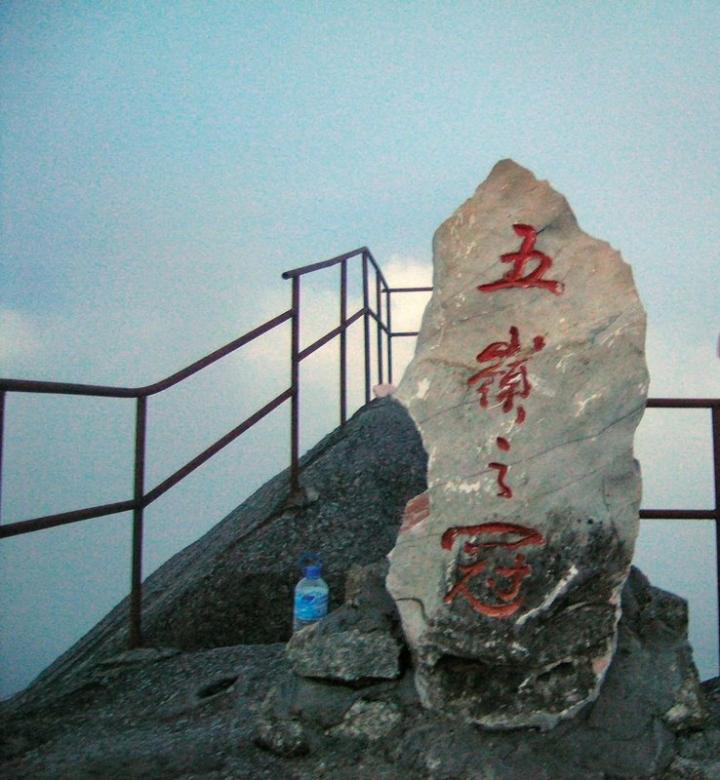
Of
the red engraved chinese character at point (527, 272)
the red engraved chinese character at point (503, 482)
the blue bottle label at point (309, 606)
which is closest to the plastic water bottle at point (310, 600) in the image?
the blue bottle label at point (309, 606)

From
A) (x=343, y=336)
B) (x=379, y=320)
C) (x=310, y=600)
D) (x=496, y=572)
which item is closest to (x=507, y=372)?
(x=496, y=572)

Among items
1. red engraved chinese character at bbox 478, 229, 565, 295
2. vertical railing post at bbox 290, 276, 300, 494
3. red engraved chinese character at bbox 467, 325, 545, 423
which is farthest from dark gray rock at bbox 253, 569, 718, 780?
vertical railing post at bbox 290, 276, 300, 494

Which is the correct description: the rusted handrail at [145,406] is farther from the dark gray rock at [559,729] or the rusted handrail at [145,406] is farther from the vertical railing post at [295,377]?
the dark gray rock at [559,729]

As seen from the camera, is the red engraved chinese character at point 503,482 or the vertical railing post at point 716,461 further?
the vertical railing post at point 716,461

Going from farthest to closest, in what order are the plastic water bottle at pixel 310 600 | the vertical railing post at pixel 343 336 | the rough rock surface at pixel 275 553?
the vertical railing post at pixel 343 336, the rough rock surface at pixel 275 553, the plastic water bottle at pixel 310 600

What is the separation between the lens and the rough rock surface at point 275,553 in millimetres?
3998

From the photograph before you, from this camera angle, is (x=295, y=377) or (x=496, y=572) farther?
(x=295, y=377)

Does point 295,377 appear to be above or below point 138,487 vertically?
above

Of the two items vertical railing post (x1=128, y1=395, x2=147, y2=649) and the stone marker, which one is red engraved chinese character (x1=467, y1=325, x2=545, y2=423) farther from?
vertical railing post (x1=128, y1=395, x2=147, y2=649)

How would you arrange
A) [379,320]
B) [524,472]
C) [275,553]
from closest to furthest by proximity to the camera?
[524,472]
[275,553]
[379,320]

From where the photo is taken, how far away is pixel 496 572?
2562 mm

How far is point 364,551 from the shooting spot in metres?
→ 4.20

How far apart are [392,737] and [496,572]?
0.71 metres

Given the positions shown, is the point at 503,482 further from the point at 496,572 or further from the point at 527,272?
the point at 527,272
